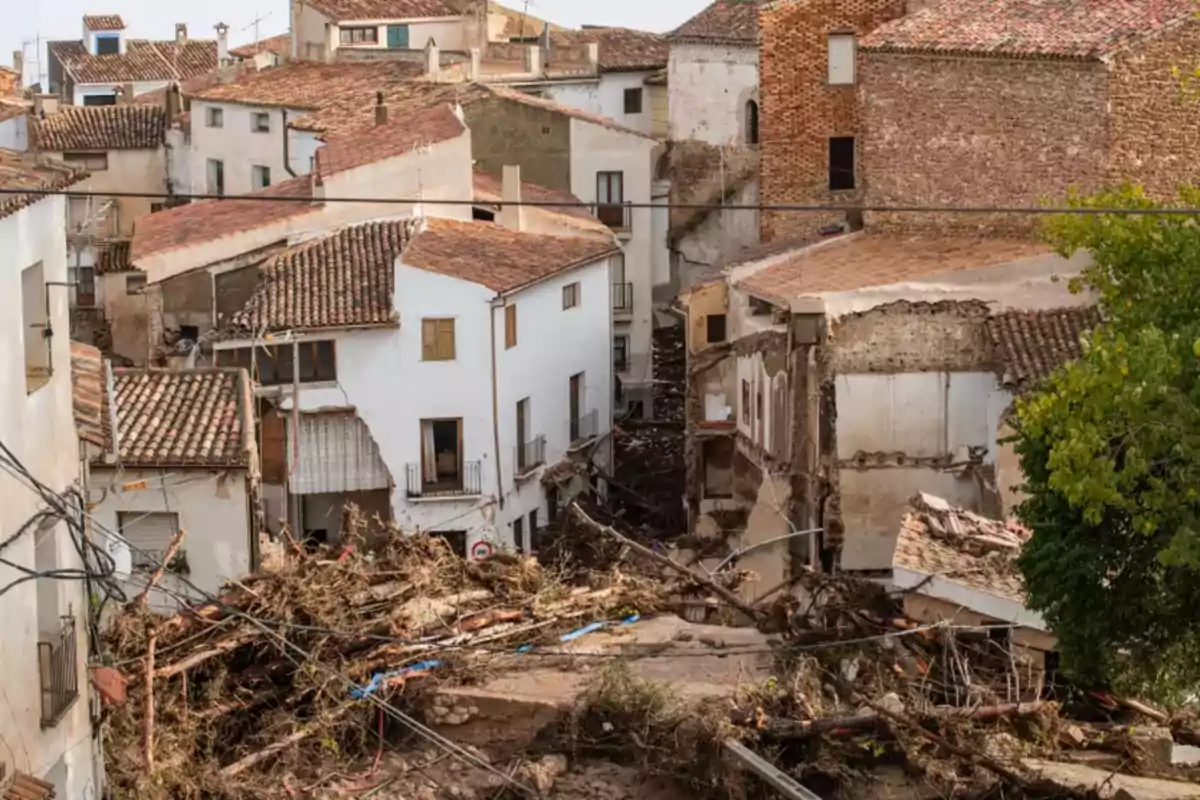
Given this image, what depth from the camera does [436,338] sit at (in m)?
42.1

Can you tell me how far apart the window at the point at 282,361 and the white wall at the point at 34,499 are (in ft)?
61.9

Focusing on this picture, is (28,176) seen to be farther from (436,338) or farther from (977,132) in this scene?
(436,338)

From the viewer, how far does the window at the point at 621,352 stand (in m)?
56.8

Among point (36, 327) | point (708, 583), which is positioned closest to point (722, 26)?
point (708, 583)

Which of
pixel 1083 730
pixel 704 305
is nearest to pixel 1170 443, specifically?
pixel 1083 730

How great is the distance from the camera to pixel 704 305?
41594 millimetres

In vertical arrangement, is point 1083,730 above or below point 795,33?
below

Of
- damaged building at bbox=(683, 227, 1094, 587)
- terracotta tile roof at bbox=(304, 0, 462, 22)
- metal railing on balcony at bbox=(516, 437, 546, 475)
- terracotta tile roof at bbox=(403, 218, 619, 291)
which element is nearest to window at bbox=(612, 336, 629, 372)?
terracotta tile roof at bbox=(403, 218, 619, 291)

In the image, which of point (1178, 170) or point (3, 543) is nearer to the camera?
point (3, 543)

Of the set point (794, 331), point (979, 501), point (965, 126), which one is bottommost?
point (979, 501)

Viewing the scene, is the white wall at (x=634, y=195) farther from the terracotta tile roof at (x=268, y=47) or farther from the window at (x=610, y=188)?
the terracotta tile roof at (x=268, y=47)

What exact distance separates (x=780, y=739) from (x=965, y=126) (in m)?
17.4

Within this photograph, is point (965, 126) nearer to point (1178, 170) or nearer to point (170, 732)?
point (1178, 170)

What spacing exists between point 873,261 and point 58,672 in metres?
19.0
